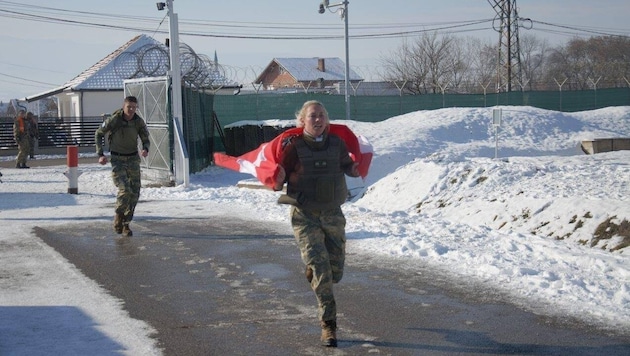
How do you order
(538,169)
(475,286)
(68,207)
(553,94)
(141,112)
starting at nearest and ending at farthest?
1. (475,286)
2. (538,169)
3. (68,207)
4. (141,112)
5. (553,94)

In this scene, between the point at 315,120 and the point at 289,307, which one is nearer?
the point at 315,120

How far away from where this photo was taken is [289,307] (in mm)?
7793

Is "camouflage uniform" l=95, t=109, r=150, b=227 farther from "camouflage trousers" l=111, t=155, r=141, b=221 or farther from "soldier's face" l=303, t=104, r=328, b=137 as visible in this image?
"soldier's face" l=303, t=104, r=328, b=137

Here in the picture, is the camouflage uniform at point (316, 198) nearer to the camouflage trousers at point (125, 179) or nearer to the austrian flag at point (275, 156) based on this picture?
the austrian flag at point (275, 156)

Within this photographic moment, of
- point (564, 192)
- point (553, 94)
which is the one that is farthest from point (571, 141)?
point (564, 192)

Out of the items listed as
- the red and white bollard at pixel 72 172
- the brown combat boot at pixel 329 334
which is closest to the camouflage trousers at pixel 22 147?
the red and white bollard at pixel 72 172

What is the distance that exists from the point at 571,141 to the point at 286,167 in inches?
951

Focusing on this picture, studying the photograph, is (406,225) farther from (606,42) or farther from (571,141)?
(606,42)

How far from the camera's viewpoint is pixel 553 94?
4200 cm

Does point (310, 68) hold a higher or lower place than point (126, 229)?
higher

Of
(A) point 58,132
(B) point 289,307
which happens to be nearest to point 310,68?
(A) point 58,132

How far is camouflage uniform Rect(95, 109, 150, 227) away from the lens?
40.2 ft

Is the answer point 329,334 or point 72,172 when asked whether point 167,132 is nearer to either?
point 72,172

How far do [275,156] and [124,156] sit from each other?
20.1 feet
